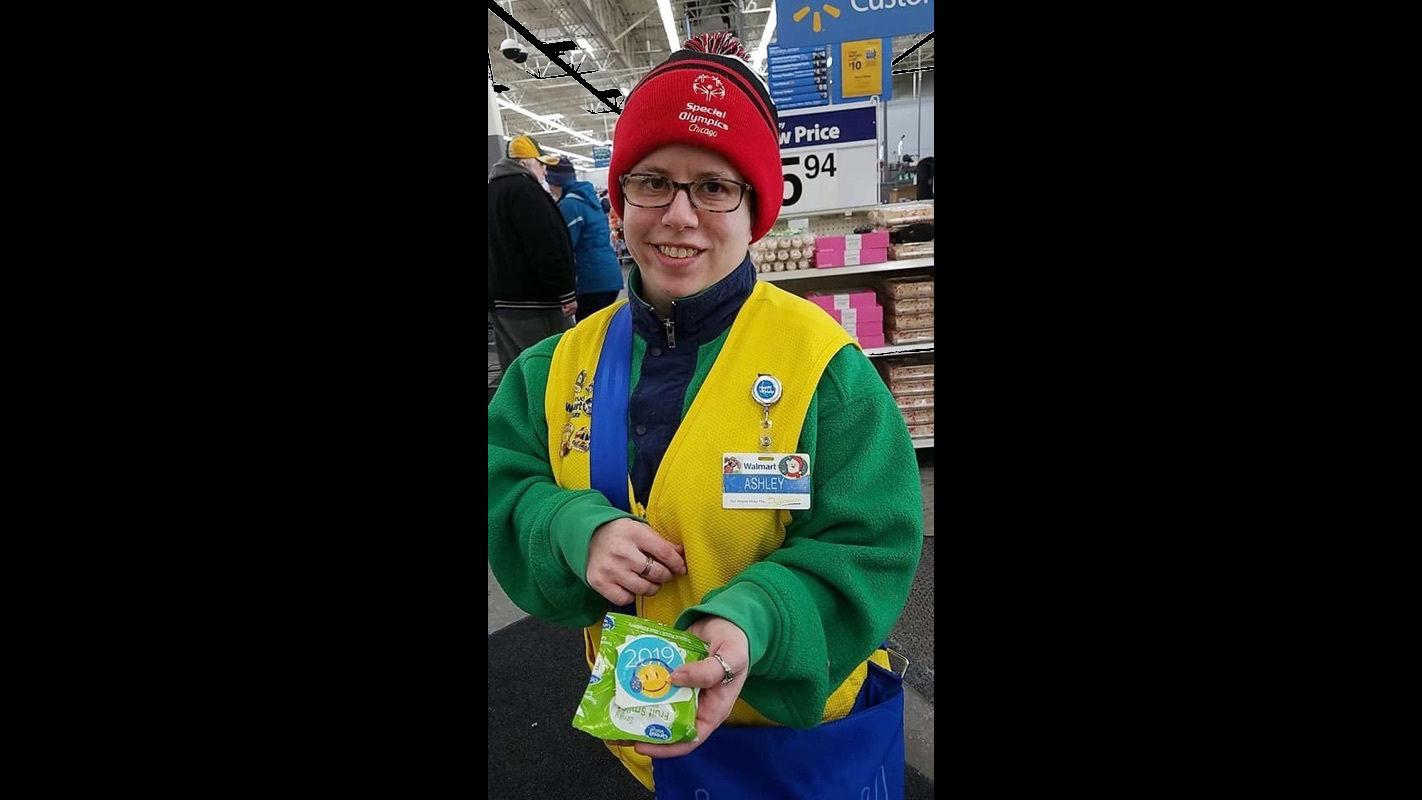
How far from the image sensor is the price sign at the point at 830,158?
2838mm

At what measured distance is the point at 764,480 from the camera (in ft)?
2.30

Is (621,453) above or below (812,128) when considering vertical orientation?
below

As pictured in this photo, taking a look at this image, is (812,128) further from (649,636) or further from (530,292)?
(649,636)

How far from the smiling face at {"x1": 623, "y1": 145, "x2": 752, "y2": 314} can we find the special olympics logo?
63 millimetres

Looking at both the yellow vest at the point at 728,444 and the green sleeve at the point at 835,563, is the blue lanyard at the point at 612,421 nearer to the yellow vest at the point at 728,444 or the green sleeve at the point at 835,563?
the yellow vest at the point at 728,444

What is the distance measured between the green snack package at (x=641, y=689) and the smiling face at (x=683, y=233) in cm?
38

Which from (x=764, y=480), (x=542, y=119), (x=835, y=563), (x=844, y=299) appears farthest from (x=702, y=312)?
(x=542, y=119)

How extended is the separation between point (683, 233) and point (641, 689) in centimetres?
47

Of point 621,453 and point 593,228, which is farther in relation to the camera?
point 593,228

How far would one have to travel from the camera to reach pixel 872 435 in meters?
0.70

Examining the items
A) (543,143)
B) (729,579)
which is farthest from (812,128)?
(543,143)

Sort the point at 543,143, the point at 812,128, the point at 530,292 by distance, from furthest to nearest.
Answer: the point at 543,143
the point at 530,292
the point at 812,128

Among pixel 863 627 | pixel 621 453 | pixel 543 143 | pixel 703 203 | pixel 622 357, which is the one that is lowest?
pixel 863 627
